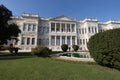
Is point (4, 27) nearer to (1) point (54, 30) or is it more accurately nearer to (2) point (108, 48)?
(2) point (108, 48)

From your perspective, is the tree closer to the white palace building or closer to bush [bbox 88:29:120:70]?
bush [bbox 88:29:120:70]

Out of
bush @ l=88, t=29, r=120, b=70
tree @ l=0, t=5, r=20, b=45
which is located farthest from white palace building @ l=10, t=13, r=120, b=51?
bush @ l=88, t=29, r=120, b=70

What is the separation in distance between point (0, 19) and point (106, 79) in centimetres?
2018

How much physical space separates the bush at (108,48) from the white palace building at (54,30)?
106 ft

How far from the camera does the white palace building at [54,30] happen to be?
42.5 meters

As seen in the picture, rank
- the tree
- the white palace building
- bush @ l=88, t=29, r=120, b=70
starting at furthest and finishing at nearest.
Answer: the white palace building < the tree < bush @ l=88, t=29, r=120, b=70

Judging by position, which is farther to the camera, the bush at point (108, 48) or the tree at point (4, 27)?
the tree at point (4, 27)

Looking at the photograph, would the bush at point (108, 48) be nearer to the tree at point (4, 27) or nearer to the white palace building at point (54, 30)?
the tree at point (4, 27)

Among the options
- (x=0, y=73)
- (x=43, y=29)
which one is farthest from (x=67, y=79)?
(x=43, y=29)

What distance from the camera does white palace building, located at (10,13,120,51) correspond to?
42531mm

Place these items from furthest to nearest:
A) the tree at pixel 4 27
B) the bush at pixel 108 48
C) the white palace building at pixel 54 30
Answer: the white palace building at pixel 54 30 < the tree at pixel 4 27 < the bush at pixel 108 48

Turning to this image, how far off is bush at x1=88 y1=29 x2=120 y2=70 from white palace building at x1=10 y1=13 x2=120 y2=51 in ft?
106

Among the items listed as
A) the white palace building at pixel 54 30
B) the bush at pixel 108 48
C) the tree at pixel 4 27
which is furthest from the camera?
the white palace building at pixel 54 30

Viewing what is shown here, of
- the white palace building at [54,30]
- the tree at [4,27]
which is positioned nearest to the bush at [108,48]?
the tree at [4,27]
